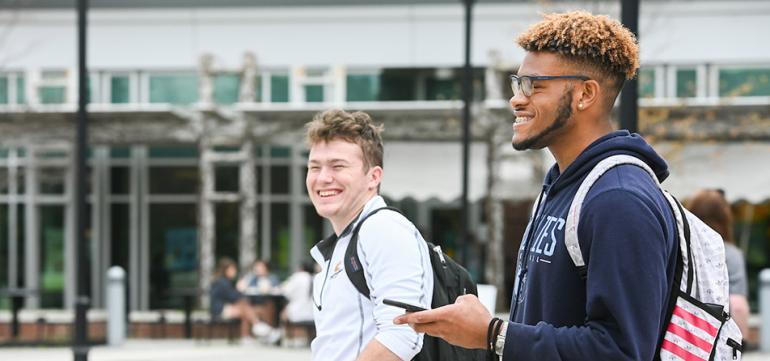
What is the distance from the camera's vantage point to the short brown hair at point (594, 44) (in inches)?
109

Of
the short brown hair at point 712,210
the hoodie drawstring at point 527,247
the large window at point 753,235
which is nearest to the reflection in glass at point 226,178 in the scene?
the large window at point 753,235

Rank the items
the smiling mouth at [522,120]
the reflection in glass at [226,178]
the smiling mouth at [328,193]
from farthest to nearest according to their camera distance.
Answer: the reflection in glass at [226,178] < the smiling mouth at [328,193] < the smiling mouth at [522,120]

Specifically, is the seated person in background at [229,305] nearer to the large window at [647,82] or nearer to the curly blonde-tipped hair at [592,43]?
the large window at [647,82]

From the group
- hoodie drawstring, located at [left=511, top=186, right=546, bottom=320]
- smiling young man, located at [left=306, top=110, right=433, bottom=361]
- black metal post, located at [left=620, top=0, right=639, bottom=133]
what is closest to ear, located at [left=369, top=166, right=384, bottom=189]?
smiling young man, located at [left=306, top=110, right=433, bottom=361]

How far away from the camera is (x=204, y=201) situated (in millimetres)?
25000

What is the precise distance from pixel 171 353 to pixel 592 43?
51.9ft

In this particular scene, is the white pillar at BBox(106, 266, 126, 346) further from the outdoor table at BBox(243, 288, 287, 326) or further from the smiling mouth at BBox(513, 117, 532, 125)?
the smiling mouth at BBox(513, 117, 532, 125)

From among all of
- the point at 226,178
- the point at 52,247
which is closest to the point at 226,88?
the point at 226,178

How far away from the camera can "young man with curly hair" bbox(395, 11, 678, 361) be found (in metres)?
2.48

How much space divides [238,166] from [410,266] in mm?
22604

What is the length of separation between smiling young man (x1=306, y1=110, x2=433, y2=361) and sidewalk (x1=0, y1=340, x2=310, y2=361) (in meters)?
12.6

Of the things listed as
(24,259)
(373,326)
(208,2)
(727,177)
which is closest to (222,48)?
(208,2)

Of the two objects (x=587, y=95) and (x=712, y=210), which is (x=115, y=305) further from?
(x=587, y=95)

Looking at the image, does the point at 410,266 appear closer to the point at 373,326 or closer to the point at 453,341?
the point at 373,326
